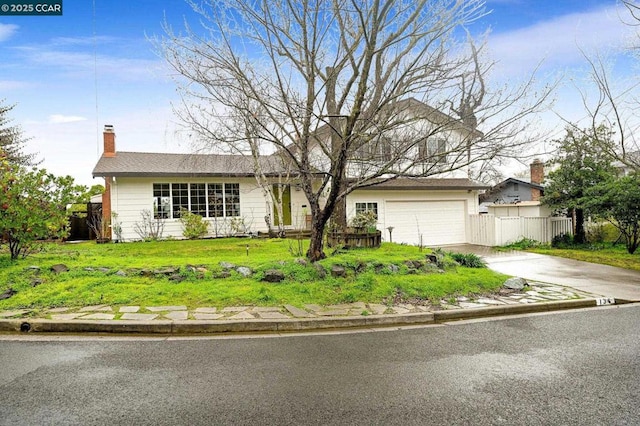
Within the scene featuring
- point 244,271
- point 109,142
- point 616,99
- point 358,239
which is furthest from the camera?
point 109,142

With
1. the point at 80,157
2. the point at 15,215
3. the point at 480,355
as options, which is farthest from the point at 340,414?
the point at 80,157

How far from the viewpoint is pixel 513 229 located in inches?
661

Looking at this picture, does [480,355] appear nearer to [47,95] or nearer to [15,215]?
[15,215]

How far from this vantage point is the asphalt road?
10.2ft

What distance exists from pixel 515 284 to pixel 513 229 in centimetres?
1001

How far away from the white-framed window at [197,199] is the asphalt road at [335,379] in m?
11.5

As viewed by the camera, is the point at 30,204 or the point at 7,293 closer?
the point at 7,293

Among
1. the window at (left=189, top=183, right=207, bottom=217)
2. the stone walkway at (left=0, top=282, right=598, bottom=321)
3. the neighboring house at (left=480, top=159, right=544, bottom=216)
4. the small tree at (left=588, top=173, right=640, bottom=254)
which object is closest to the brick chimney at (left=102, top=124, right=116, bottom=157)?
the window at (left=189, top=183, right=207, bottom=217)

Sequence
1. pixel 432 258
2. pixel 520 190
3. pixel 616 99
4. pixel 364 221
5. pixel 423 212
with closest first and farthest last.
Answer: pixel 432 258
pixel 364 221
pixel 616 99
pixel 423 212
pixel 520 190

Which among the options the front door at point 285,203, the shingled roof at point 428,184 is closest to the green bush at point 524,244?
the shingled roof at point 428,184

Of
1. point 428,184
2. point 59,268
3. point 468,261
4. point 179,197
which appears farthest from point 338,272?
point 428,184

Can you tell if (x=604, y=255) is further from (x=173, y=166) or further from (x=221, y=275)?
(x=173, y=166)

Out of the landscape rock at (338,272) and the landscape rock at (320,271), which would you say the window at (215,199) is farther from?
the landscape rock at (338,272)

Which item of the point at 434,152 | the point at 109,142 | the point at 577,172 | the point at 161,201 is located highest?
the point at 109,142
